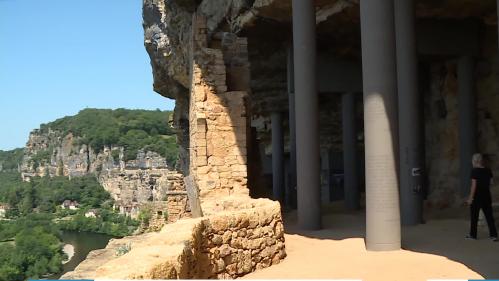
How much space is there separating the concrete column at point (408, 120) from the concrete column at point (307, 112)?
6.11 ft

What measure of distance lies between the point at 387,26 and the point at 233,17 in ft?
39.3

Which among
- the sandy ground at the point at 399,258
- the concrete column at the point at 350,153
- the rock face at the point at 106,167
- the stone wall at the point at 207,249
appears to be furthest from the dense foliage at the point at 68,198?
the stone wall at the point at 207,249

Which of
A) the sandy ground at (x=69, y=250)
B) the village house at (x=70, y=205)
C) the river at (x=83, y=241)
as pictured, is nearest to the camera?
the sandy ground at (x=69, y=250)

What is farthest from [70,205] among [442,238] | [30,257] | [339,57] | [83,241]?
[442,238]

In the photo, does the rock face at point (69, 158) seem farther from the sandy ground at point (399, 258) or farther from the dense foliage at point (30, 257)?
the sandy ground at point (399, 258)

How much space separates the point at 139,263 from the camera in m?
4.02

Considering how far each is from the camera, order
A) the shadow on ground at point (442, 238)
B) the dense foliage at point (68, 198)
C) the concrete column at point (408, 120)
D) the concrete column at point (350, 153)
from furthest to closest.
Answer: the dense foliage at point (68, 198), the concrete column at point (350, 153), the concrete column at point (408, 120), the shadow on ground at point (442, 238)

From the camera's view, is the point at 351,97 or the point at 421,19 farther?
the point at 351,97

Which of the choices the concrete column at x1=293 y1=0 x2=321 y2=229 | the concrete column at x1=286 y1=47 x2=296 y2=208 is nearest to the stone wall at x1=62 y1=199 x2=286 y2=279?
the concrete column at x1=293 y1=0 x2=321 y2=229

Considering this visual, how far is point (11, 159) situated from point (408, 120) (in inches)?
7925

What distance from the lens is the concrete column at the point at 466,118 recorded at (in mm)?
16516

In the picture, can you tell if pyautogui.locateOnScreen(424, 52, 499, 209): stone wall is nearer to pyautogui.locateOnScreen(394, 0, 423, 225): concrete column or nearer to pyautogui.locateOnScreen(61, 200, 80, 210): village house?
pyautogui.locateOnScreen(394, 0, 423, 225): concrete column

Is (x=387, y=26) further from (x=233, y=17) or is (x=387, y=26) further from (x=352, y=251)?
→ (x=233, y=17)

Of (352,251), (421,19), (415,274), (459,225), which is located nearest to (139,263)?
(415,274)
